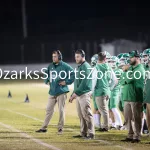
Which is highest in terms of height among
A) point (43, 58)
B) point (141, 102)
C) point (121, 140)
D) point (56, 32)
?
point (56, 32)

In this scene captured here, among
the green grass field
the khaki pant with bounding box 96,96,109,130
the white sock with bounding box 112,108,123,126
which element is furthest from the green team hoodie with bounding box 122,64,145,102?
the white sock with bounding box 112,108,123,126

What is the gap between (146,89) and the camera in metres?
11.3

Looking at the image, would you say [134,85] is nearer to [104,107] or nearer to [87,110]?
[87,110]

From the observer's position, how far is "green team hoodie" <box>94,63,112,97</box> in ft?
45.1

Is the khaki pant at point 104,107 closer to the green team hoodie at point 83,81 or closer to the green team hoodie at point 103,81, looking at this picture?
the green team hoodie at point 103,81

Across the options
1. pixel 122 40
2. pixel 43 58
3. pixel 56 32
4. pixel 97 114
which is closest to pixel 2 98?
pixel 97 114

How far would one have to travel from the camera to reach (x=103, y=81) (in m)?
14.0

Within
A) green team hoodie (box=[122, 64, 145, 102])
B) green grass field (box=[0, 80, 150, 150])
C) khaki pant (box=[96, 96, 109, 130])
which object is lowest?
green grass field (box=[0, 80, 150, 150])

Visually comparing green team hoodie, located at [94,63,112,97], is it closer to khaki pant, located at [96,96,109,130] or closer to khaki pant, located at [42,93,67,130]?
khaki pant, located at [96,96,109,130]

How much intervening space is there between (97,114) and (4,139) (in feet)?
10.9

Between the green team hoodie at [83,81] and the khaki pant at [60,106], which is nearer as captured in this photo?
the green team hoodie at [83,81]

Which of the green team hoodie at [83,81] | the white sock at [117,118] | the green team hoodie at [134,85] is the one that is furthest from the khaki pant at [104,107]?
the green team hoodie at [134,85]

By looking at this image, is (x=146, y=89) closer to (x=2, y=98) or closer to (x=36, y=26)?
(x=2, y=98)

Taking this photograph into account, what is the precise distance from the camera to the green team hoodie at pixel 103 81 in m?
13.8
